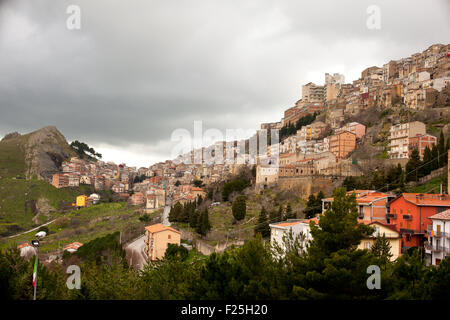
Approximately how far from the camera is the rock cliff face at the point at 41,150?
9954 cm

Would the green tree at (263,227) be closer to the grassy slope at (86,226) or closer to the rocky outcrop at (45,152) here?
the grassy slope at (86,226)

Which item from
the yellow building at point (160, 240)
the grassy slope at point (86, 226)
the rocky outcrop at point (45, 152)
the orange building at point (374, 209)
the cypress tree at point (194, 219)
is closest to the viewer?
the orange building at point (374, 209)

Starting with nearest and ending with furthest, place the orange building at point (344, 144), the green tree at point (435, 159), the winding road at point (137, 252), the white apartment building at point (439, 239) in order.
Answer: the white apartment building at point (439, 239)
the green tree at point (435, 159)
the winding road at point (137, 252)
the orange building at point (344, 144)

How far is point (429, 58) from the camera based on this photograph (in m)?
65.4

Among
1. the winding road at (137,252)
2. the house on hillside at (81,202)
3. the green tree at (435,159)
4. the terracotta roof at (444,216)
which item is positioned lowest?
the winding road at (137,252)

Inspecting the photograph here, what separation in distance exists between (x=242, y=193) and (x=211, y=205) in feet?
15.9

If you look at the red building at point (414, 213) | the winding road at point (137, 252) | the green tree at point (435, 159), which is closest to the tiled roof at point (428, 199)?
the red building at point (414, 213)

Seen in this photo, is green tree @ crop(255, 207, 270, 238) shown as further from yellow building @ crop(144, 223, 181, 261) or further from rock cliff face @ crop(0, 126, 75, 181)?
rock cliff face @ crop(0, 126, 75, 181)

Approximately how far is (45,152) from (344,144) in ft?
313

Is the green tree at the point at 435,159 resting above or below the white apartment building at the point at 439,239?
above

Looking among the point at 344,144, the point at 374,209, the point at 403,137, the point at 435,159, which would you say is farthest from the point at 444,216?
the point at 344,144

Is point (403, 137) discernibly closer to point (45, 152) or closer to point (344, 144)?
point (344, 144)

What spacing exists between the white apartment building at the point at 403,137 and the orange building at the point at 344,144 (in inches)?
330
